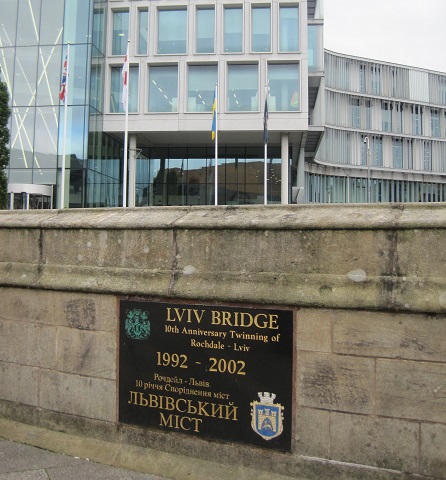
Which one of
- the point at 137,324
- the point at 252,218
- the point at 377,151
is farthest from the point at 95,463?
the point at 377,151

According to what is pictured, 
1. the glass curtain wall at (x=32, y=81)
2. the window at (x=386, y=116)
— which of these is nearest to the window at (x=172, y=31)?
the glass curtain wall at (x=32, y=81)

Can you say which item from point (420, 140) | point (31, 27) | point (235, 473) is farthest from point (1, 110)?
point (420, 140)

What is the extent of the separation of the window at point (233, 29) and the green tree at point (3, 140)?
15.3 m

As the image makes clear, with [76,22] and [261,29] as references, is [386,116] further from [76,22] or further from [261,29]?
[76,22]

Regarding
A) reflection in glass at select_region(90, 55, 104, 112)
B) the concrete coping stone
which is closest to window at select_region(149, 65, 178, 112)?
reflection in glass at select_region(90, 55, 104, 112)

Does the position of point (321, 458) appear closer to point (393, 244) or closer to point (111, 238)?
point (393, 244)

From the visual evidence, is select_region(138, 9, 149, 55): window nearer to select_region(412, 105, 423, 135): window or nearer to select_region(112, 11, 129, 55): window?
select_region(112, 11, 129, 55): window

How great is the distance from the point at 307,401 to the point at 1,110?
29.5 meters

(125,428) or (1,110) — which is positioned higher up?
(1,110)

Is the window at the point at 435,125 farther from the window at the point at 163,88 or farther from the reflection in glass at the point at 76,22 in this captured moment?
the reflection in glass at the point at 76,22

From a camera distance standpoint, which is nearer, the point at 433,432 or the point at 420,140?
the point at 433,432

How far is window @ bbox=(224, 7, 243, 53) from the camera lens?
33312mm

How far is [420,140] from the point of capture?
71.1 metres

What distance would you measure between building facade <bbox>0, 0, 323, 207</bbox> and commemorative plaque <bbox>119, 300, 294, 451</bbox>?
28.5 metres
